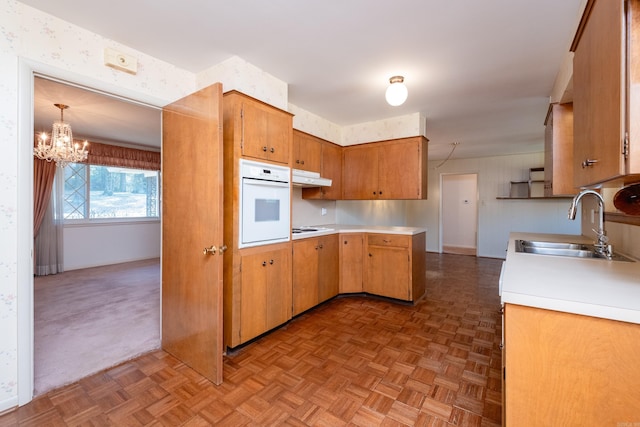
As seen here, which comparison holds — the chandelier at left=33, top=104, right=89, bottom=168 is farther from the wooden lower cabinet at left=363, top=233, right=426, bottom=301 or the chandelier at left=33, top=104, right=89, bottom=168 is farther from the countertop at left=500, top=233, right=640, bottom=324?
the countertop at left=500, top=233, right=640, bottom=324

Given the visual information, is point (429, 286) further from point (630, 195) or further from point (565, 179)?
point (630, 195)

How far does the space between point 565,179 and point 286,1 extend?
2.34 meters

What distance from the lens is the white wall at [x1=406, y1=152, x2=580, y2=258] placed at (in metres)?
5.62

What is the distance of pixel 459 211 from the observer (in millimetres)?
7480

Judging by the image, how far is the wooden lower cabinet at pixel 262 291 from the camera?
219cm

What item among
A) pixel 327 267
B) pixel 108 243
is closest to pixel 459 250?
pixel 327 267

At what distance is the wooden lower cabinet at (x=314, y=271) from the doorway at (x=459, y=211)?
16.0 feet

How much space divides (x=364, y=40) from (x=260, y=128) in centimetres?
102

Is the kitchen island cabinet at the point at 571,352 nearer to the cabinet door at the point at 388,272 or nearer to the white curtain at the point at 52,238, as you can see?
the cabinet door at the point at 388,272

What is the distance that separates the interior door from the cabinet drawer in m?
2.08

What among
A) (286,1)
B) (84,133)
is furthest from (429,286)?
(84,133)

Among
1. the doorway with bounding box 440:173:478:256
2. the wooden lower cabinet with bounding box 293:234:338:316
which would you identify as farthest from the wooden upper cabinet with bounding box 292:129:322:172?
the doorway with bounding box 440:173:478:256

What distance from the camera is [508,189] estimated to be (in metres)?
5.95

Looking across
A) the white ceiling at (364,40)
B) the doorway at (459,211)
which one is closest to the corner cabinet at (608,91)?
the white ceiling at (364,40)
